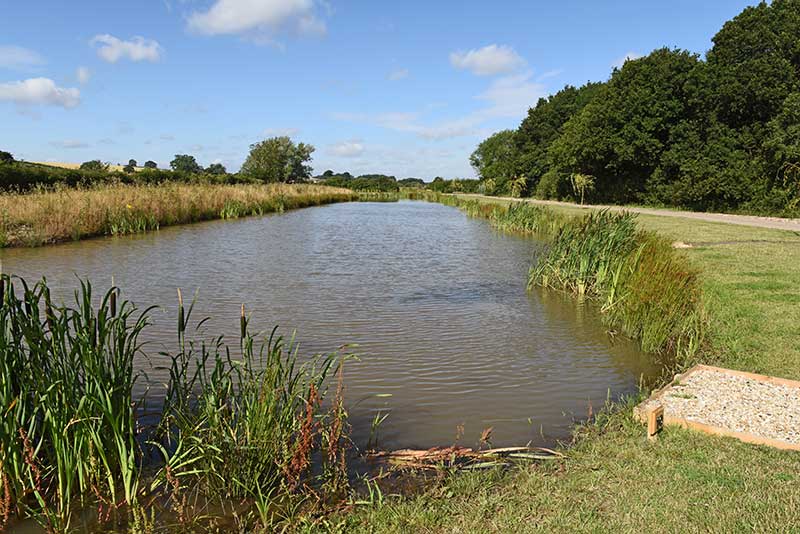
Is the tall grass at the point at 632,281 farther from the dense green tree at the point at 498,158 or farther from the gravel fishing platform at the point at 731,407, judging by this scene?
the dense green tree at the point at 498,158

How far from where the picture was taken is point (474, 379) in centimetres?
607

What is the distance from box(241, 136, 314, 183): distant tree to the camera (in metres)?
75.5

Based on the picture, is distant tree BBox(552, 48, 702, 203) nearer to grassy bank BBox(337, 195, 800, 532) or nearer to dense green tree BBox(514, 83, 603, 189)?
dense green tree BBox(514, 83, 603, 189)

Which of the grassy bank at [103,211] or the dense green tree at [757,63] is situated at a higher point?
the dense green tree at [757,63]

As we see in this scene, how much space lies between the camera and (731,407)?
450 cm

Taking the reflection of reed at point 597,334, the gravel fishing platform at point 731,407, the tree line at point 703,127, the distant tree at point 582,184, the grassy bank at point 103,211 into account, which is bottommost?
the reflection of reed at point 597,334

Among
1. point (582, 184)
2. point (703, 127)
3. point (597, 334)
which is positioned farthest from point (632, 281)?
point (582, 184)

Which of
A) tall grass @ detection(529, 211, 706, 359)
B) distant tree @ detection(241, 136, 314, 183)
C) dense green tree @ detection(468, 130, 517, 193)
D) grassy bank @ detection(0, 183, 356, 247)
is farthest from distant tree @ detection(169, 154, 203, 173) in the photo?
tall grass @ detection(529, 211, 706, 359)

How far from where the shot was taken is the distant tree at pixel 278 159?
7550 centimetres

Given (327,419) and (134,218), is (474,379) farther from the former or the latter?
(134,218)

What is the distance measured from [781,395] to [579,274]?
580 cm

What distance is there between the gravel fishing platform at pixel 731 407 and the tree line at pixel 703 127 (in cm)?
1988

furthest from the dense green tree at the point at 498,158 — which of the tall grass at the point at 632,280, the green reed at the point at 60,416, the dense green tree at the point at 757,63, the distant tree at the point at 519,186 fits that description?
the green reed at the point at 60,416

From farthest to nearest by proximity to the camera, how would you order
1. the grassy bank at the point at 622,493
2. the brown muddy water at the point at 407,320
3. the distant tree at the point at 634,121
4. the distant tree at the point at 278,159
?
the distant tree at the point at 278,159
the distant tree at the point at 634,121
the brown muddy water at the point at 407,320
the grassy bank at the point at 622,493
